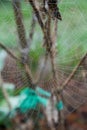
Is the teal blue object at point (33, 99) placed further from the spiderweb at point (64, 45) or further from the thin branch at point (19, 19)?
the thin branch at point (19, 19)

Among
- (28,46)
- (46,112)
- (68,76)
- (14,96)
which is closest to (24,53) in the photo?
(28,46)

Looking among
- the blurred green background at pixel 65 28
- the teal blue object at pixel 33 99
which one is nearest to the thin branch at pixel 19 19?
the blurred green background at pixel 65 28

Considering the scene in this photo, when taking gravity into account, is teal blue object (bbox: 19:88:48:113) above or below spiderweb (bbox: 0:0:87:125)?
below

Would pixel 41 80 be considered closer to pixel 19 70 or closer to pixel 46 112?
pixel 19 70

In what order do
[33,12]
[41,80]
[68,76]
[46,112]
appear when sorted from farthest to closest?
[46,112], [41,80], [68,76], [33,12]

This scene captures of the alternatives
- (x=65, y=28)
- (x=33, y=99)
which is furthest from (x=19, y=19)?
(x=33, y=99)

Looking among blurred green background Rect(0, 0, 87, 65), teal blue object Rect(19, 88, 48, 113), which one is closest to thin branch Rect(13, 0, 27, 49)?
blurred green background Rect(0, 0, 87, 65)

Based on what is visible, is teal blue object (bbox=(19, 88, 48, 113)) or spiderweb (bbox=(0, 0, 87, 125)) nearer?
spiderweb (bbox=(0, 0, 87, 125))

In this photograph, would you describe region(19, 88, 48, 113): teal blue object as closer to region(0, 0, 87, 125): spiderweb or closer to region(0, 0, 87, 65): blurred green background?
region(0, 0, 87, 125): spiderweb
